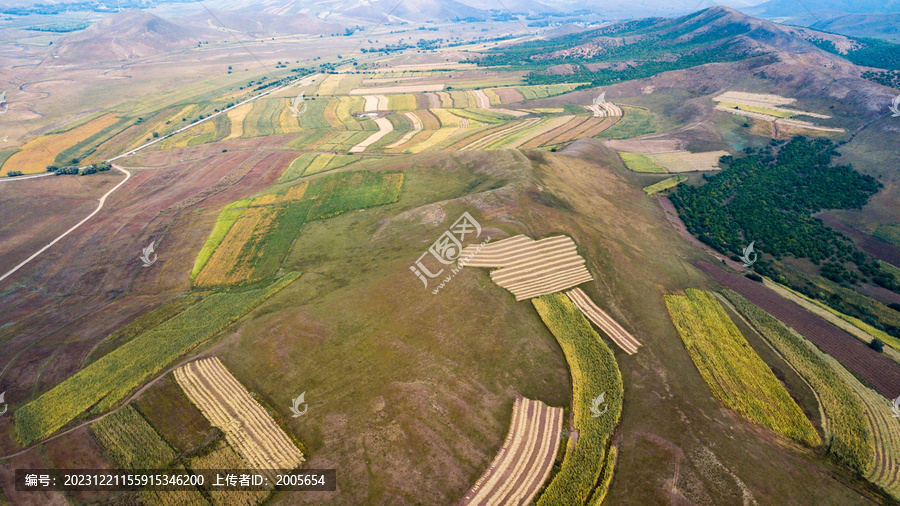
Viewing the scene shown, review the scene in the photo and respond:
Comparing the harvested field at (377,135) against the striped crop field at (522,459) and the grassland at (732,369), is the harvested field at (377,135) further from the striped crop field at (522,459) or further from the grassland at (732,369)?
the striped crop field at (522,459)

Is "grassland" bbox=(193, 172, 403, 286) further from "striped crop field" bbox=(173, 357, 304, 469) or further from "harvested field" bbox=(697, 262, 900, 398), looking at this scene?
"harvested field" bbox=(697, 262, 900, 398)

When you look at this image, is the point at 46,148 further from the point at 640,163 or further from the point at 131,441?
the point at 640,163

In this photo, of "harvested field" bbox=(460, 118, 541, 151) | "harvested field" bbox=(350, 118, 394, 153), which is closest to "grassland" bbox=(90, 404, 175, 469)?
"harvested field" bbox=(350, 118, 394, 153)

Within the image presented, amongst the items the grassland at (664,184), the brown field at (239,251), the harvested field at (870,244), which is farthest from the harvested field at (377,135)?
the harvested field at (870,244)

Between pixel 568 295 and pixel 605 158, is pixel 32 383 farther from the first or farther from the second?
pixel 605 158

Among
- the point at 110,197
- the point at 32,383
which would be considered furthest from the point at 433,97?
the point at 32,383

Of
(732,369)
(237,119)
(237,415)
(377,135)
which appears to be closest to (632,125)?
(377,135)
